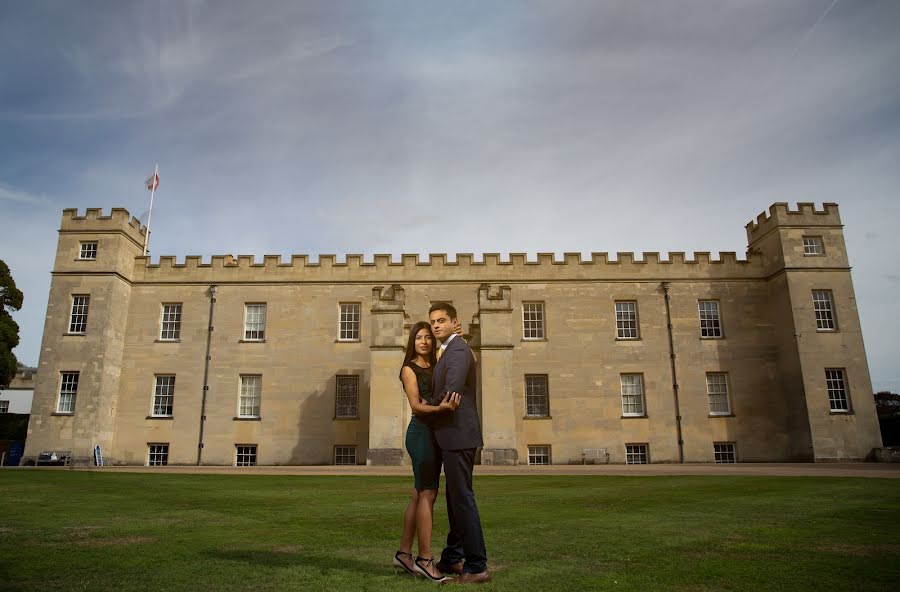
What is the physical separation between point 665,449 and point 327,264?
54.9 feet

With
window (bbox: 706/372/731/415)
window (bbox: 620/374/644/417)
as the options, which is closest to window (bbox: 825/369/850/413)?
window (bbox: 706/372/731/415)

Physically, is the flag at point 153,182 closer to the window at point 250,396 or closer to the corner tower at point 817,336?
the window at point 250,396

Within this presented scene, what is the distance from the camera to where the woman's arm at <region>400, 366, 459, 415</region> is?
201 inches

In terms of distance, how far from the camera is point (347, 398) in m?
26.5

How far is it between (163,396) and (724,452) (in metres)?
24.2

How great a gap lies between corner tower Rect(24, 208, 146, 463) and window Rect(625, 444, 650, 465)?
2187cm

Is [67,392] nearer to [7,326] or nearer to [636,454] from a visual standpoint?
[7,326]

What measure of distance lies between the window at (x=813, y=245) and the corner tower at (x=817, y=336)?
37 mm

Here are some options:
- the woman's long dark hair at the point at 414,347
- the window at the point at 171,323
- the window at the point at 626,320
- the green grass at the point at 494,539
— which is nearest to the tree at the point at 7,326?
the window at the point at 171,323

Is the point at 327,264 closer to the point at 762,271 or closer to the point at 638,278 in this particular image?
the point at 638,278

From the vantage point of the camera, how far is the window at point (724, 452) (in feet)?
84.7

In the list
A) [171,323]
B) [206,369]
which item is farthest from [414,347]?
[171,323]

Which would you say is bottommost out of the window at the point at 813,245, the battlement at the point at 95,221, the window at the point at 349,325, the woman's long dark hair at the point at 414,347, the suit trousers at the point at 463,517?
the suit trousers at the point at 463,517

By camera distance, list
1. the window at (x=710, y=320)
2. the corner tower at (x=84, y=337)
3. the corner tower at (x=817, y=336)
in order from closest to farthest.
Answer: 1. the corner tower at (x=817, y=336)
2. the corner tower at (x=84, y=337)
3. the window at (x=710, y=320)
